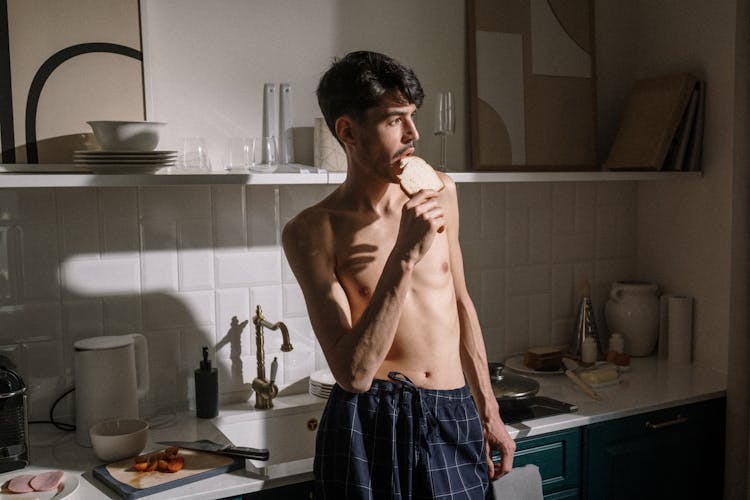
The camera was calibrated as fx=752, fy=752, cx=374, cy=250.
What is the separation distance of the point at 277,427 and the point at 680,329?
1.47 m

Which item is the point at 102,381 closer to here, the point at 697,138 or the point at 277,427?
the point at 277,427

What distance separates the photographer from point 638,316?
2787mm

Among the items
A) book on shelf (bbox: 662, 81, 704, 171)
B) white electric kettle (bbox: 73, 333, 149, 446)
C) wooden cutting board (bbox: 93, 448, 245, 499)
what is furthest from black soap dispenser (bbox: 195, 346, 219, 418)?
book on shelf (bbox: 662, 81, 704, 171)

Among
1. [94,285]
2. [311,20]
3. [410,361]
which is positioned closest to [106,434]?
[94,285]

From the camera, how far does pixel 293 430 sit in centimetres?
230

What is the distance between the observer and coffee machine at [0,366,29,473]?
181cm

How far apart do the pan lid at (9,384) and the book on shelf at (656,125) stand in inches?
80.3

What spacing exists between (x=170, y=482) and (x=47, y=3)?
4.19ft

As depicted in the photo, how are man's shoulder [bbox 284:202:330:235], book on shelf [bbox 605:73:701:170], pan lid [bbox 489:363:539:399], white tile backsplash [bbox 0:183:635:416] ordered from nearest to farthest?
man's shoulder [bbox 284:202:330:235], white tile backsplash [bbox 0:183:635:416], pan lid [bbox 489:363:539:399], book on shelf [bbox 605:73:701:170]

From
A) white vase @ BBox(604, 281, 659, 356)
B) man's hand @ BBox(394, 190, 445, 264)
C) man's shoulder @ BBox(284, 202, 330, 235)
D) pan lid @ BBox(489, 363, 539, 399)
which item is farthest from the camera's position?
white vase @ BBox(604, 281, 659, 356)

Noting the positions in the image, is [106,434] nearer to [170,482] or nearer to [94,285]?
[170,482]

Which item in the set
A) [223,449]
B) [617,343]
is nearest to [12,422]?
[223,449]

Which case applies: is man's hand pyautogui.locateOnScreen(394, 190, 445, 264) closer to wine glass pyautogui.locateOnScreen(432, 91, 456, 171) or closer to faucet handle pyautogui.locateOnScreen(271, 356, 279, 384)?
wine glass pyautogui.locateOnScreen(432, 91, 456, 171)

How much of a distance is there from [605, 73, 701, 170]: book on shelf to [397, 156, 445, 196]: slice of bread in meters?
1.18
